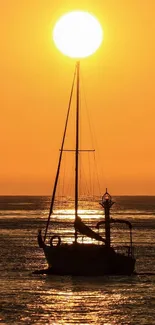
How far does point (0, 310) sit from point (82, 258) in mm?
Result: 17665

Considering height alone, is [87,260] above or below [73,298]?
A: above

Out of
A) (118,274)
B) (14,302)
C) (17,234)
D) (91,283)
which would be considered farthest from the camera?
(17,234)

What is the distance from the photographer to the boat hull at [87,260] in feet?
233

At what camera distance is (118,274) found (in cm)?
7281

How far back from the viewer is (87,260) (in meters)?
71.4

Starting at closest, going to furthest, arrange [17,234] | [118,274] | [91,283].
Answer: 1. [91,283]
2. [118,274]
3. [17,234]

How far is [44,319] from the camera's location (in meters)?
51.9

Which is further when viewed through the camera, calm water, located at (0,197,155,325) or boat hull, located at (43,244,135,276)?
boat hull, located at (43,244,135,276)

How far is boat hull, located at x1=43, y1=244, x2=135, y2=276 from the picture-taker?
233 ft

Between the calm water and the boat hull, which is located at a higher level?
the boat hull

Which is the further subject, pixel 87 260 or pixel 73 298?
pixel 87 260

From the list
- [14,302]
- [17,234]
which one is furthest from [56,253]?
[17,234]

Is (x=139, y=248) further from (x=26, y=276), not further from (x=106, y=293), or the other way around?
(x=106, y=293)

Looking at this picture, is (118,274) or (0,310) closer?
(0,310)
